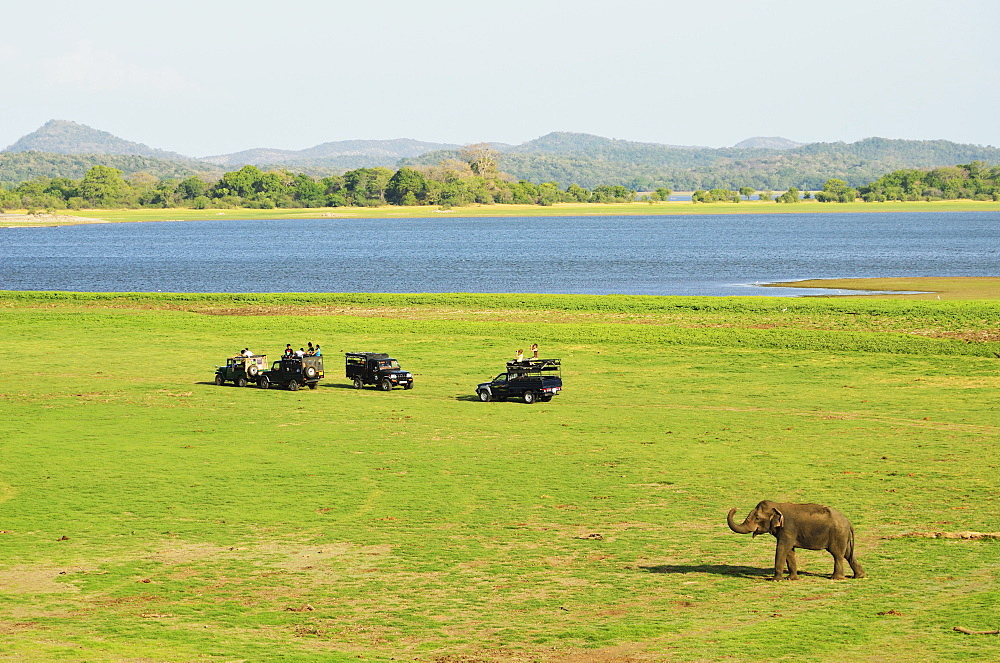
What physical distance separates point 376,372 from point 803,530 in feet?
93.3

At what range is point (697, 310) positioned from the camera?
75.3m

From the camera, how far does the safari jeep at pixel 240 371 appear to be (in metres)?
48.8

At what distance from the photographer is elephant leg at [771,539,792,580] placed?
69.9 ft

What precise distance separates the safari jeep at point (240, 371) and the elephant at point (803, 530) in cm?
3064

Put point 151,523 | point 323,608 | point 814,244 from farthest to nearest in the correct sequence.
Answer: point 814,244, point 151,523, point 323,608

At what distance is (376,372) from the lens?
4766cm

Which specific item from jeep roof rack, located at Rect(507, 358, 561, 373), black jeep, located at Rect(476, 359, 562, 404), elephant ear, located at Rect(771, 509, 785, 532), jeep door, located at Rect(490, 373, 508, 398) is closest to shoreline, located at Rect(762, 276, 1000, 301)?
jeep roof rack, located at Rect(507, 358, 561, 373)

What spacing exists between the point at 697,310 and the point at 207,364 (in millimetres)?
31805

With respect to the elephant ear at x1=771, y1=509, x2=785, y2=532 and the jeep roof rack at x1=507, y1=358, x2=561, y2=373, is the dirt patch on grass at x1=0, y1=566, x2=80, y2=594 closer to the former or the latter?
the elephant ear at x1=771, y1=509, x2=785, y2=532

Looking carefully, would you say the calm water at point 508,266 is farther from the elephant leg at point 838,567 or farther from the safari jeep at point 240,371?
Answer: the elephant leg at point 838,567

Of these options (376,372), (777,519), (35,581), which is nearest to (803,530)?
(777,519)

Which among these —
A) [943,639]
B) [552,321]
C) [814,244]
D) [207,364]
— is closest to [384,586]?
[943,639]

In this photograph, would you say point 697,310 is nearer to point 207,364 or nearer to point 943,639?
point 207,364

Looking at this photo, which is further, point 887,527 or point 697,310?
point 697,310
